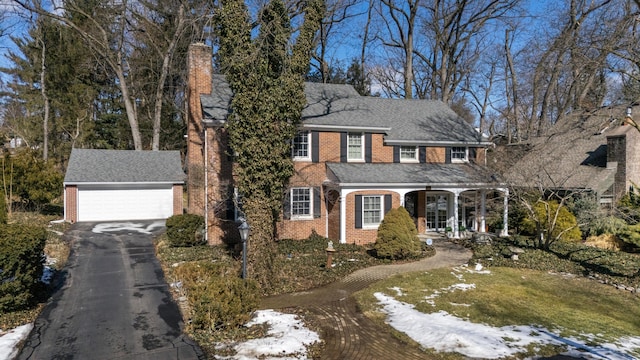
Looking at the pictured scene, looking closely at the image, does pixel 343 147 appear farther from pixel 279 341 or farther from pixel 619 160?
pixel 619 160

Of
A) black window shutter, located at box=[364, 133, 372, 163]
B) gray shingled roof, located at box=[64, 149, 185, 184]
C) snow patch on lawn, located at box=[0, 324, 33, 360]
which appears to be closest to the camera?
snow patch on lawn, located at box=[0, 324, 33, 360]

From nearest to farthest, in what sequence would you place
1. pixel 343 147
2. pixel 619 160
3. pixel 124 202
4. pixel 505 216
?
1. pixel 343 147
2. pixel 505 216
3. pixel 619 160
4. pixel 124 202

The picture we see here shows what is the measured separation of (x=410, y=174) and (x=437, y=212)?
335 cm

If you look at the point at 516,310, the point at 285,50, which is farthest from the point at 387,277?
the point at 285,50

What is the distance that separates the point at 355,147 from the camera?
1892 centimetres

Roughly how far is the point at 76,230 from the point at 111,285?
10.8 m

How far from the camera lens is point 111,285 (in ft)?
37.1

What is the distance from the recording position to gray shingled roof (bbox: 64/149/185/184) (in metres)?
23.3

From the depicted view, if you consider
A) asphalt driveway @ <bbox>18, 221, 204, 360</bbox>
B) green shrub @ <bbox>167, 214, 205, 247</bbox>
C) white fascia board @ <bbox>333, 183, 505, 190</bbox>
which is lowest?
asphalt driveway @ <bbox>18, 221, 204, 360</bbox>

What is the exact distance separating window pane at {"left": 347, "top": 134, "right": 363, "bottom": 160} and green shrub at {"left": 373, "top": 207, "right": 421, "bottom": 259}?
4.81m

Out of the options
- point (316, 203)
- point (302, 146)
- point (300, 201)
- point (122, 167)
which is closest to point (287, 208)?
point (300, 201)

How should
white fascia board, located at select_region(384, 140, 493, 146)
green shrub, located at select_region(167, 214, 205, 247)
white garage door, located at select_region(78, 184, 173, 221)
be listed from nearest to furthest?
green shrub, located at select_region(167, 214, 205, 247), white fascia board, located at select_region(384, 140, 493, 146), white garage door, located at select_region(78, 184, 173, 221)

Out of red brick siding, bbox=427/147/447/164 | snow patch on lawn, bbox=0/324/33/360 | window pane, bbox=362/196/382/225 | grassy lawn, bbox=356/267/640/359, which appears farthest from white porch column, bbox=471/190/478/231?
snow patch on lawn, bbox=0/324/33/360

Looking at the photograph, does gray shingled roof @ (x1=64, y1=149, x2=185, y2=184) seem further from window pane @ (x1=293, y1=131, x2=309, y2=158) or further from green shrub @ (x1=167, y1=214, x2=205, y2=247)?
window pane @ (x1=293, y1=131, x2=309, y2=158)
